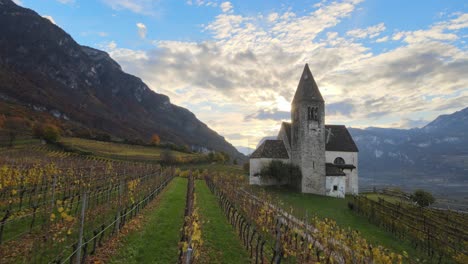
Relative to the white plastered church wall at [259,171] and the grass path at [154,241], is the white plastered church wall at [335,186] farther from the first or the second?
the grass path at [154,241]

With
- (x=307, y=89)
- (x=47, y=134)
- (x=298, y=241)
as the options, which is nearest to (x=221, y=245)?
(x=298, y=241)

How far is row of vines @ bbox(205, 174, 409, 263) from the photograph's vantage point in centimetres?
960

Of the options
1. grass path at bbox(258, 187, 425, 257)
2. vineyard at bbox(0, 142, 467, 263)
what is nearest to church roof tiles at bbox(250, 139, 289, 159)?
grass path at bbox(258, 187, 425, 257)

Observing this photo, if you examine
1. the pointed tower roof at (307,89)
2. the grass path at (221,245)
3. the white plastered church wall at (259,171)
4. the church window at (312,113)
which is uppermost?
the pointed tower roof at (307,89)

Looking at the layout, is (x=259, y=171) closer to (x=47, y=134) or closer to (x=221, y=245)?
(x=221, y=245)

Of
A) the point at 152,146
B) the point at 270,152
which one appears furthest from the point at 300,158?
the point at 152,146

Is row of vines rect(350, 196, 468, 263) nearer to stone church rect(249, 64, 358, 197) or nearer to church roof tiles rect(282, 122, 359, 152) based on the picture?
stone church rect(249, 64, 358, 197)

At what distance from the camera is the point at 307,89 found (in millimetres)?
40156

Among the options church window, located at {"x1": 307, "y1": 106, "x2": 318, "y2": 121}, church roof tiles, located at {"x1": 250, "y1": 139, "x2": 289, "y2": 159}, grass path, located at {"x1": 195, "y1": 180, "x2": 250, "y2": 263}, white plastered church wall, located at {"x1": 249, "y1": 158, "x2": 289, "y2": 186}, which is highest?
church window, located at {"x1": 307, "y1": 106, "x2": 318, "y2": 121}

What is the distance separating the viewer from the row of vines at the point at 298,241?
9602mm

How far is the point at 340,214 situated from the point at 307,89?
19.4 metres

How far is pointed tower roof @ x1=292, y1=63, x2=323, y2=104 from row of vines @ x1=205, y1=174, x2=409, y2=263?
2052cm

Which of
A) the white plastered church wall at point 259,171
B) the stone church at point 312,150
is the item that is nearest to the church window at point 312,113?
the stone church at point 312,150

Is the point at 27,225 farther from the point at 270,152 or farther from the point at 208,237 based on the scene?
the point at 270,152
